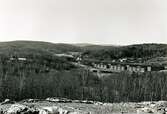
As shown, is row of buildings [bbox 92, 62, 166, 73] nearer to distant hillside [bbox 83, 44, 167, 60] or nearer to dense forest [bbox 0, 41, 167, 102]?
dense forest [bbox 0, 41, 167, 102]

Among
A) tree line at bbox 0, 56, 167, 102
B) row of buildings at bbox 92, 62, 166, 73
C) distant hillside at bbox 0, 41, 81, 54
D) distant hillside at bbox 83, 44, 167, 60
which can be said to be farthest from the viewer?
distant hillside at bbox 0, 41, 81, 54

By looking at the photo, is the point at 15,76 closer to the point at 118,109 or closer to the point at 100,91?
the point at 100,91

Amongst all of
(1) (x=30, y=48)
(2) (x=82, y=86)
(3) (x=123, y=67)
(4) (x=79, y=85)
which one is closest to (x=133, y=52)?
(3) (x=123, y=67)

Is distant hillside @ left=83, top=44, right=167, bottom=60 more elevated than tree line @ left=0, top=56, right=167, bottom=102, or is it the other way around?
distant hillside @ left=83, top=44, right=167, bottom=60

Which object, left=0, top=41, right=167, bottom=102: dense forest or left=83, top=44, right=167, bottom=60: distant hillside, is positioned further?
left=83, top=44, right=167, bottom=60: distant hillside

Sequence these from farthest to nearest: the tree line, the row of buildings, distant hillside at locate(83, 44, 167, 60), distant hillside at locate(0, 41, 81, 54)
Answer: distant hillside at locate(0, 41, 81, 54) < distant hillside at locate(83, 44, 167, 60) < the row of buildings < the tree line

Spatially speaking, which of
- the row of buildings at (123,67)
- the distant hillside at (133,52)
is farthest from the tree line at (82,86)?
the distant hillside at (133,52)

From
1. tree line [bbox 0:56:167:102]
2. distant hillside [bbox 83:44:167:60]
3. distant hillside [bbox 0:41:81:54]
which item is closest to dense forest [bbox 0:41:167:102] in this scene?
tree line [bbox 0:56:167:102]

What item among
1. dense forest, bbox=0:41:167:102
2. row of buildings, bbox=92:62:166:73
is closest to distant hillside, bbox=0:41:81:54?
row of buildings, bbox=92:62:166:73

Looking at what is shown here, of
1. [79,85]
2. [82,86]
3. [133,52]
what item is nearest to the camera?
[82,86]

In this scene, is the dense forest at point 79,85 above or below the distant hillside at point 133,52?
below

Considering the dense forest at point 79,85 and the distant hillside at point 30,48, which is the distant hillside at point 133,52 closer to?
the distant hillside at point 30,48

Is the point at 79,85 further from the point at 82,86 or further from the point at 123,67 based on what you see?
the point at 123,67
